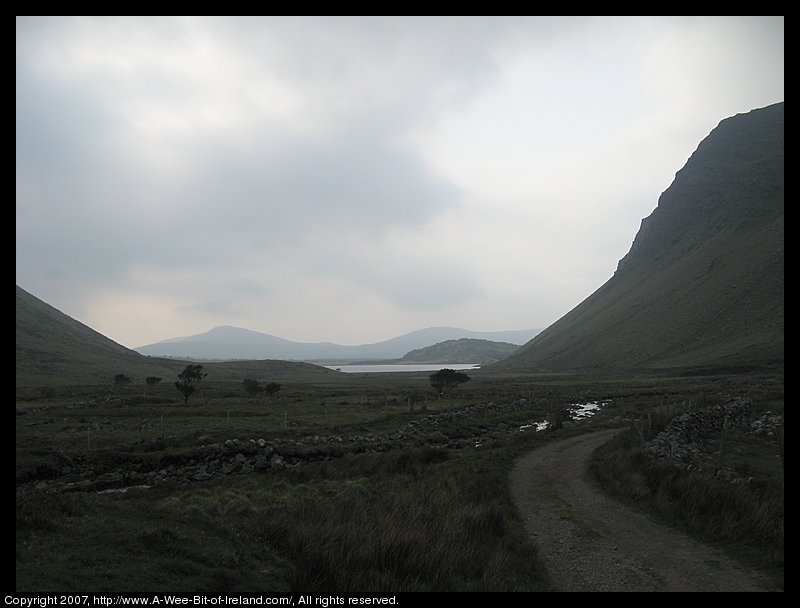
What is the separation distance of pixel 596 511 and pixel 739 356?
371 feet

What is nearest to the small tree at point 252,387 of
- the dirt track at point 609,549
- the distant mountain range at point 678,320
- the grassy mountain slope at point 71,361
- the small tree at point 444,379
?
the small tree at point 444,379

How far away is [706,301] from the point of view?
136 metres

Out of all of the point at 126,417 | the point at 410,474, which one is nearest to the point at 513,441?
the point at 410,474

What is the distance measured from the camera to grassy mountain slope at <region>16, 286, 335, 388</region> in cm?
10225

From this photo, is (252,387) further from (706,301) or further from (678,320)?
(706,301)

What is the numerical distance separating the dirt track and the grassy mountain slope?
337 ft

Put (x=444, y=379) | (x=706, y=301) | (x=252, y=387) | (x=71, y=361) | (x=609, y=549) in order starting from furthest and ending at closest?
(x=706, y=301) < (x=71, y=361) < (x=252, y=387) < (x=444, y=379) < (x=609, y=549)

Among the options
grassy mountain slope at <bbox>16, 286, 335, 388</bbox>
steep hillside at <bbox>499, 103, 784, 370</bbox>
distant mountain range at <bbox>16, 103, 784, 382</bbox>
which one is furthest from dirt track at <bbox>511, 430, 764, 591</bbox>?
steep hillside at <bbox>499, 103, 784, 370</bbox>

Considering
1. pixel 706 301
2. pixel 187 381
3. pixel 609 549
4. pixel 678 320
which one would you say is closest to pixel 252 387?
pixel 187 381

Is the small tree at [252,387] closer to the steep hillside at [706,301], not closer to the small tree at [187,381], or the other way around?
the small tree at [187,381]

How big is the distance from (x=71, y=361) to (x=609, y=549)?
5657 inches
